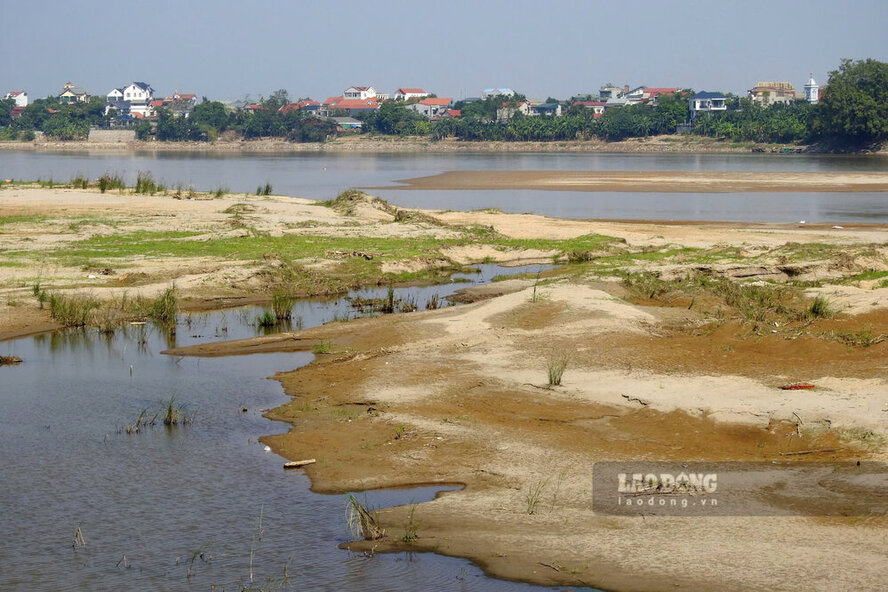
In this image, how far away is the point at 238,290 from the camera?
23938 millimetres

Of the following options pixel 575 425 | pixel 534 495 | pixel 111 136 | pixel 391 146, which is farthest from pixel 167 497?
pixel 111 136

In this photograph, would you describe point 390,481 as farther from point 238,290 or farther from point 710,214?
point 710,214

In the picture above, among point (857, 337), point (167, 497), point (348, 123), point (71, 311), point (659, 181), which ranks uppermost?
point (348, 123)

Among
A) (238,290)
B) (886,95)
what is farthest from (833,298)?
(886,95)

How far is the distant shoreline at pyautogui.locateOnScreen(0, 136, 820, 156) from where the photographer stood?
143 meters

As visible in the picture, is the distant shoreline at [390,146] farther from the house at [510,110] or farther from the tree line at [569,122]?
the house at [510,110]

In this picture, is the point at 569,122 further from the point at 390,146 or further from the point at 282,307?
the point at 282,307

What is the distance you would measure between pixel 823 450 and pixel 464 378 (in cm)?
521

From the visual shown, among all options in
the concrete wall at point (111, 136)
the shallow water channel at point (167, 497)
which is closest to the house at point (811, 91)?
the concrete wall at point (111, 136)

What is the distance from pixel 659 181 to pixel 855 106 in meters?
57.7

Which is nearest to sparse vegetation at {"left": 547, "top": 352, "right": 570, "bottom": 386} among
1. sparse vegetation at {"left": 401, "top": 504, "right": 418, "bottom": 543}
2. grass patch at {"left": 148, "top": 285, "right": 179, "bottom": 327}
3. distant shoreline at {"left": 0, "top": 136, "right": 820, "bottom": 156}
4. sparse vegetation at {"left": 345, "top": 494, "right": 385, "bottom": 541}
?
sparse vegetation at {"left": 401, "top": 504, "right": 418, "bottom": 543}

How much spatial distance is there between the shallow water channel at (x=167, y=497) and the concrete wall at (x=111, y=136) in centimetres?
16476

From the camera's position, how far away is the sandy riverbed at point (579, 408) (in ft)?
30.7

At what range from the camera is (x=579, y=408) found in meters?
13.6
